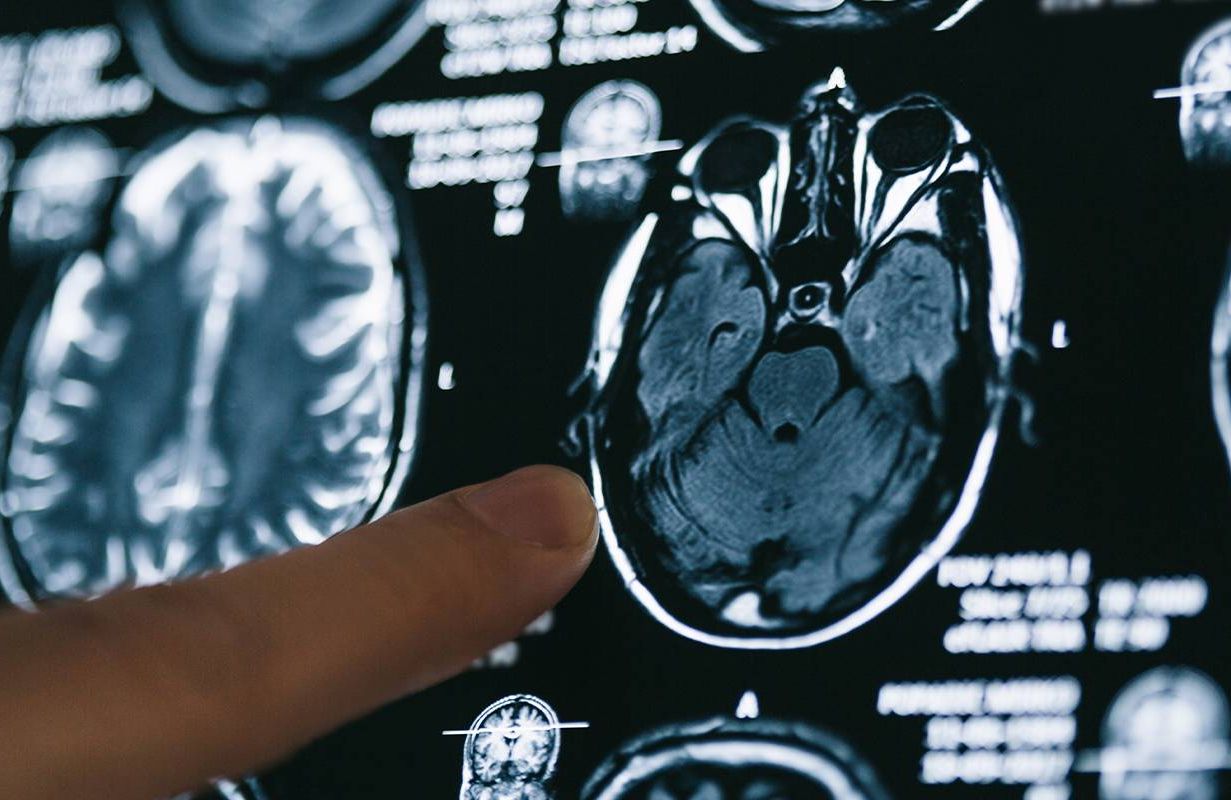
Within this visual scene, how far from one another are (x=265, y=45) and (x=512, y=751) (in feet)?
1.16

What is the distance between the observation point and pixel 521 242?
649 mm

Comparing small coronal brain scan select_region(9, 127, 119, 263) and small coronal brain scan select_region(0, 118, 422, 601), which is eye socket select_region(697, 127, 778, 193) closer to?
small coronal brain scan select_region(0, 118, 422, 601)

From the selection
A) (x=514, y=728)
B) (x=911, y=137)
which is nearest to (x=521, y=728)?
(x=514, y=728)

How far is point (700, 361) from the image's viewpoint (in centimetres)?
61

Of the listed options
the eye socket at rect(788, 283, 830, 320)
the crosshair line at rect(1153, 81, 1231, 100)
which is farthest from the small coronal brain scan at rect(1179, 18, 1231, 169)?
the eye socket at rect(788, 283, 830, 320)

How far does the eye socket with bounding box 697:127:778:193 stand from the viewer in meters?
0.62

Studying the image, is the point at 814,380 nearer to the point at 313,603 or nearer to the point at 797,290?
the point at 797,290

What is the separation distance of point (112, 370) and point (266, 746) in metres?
0.24

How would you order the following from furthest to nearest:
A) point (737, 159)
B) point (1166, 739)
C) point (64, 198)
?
point (64, 198), point (737, 159), point (1166, 739)

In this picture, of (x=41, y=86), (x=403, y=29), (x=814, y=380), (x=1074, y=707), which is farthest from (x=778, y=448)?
(x=41, y=86)

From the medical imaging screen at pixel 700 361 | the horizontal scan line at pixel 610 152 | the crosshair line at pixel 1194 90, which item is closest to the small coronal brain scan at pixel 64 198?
the medical imaging screen at pixel 700 361

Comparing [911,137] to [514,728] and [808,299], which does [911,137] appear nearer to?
[808,299]

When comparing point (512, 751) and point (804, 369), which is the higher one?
A: point (804, 369)

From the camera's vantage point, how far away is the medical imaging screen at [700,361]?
0.54m
